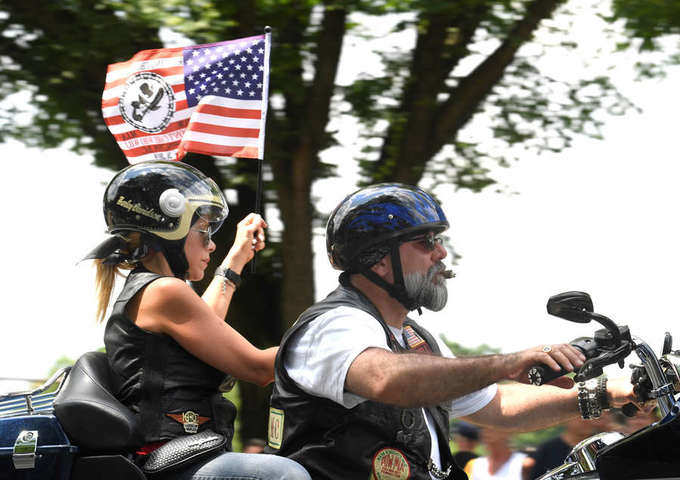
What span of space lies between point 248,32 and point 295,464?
14.6ft

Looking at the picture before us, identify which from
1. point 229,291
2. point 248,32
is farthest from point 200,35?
point 229,291

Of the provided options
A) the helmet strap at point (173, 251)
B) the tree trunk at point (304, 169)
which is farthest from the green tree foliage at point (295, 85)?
the helmet strap at point (173, 251)

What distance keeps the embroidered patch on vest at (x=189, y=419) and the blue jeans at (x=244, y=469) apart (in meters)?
0.17

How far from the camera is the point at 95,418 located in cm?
279

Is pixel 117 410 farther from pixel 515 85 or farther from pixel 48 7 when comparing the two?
pixel 515 85

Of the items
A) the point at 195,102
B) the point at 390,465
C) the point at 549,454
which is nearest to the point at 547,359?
the point at 390,465

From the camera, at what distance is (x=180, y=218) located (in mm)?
3395

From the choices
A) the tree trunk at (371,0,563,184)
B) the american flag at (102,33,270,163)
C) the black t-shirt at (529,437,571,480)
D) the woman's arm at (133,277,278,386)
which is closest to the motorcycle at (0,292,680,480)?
the woman's arm at (133,277,278,386)

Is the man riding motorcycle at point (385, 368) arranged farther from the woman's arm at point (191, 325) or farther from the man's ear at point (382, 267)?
the woman's arm at point (191, 325)

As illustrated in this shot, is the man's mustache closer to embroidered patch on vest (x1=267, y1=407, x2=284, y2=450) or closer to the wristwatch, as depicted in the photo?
embroidered patch on vest (x1=267, y1=407, x2=284, y2=450)

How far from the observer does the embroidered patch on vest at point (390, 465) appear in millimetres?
2754

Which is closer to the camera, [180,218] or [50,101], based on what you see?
[180,218]

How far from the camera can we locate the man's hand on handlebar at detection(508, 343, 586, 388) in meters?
2.44

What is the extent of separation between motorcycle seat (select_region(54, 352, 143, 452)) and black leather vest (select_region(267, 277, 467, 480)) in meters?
0.47
